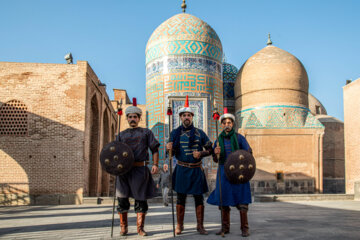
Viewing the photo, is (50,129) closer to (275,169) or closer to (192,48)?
(192,48)

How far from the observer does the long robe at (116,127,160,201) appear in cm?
505

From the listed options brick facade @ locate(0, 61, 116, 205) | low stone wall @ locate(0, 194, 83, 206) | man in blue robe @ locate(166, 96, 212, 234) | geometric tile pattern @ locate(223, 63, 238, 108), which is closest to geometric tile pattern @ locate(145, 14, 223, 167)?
geometric tile pattern @ locate(223, 63, 238, 108)

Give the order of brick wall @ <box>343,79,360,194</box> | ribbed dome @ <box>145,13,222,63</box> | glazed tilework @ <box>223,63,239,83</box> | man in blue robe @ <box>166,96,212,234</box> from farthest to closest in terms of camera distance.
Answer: glazed tilework @ <box>223,63,239,83</box> → ribbed dome @ <box>145,13,222,63</box> → brick wall @ <box>343,79,360,194</box> → man in blue robe @ <box>166,96,212,234</box>

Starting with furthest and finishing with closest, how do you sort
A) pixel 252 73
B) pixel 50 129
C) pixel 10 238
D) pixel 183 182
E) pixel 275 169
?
pixel 252 73 → pixel 275 169 → pixel 50 129 → pixel 183 182 → pixel 10 238

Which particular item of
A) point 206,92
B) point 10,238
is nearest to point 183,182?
point 10,238

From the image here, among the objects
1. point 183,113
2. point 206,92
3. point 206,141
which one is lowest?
point 206,141

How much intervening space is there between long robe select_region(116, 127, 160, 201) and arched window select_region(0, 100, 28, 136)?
958cm

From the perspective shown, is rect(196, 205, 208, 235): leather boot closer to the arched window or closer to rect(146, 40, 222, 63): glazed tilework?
the arched window

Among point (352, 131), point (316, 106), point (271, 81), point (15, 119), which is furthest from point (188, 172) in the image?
point (316, 106)

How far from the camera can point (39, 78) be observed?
45.0 feet

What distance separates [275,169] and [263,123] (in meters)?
2.76

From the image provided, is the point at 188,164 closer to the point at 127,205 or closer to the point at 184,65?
the point at 127,205

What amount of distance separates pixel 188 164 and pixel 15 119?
33.6 feet

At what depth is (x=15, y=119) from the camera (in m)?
13.5
